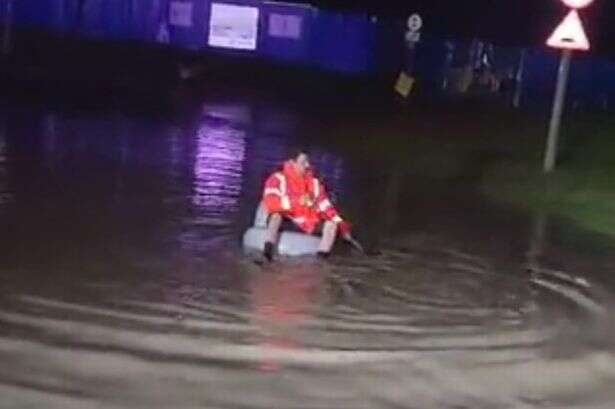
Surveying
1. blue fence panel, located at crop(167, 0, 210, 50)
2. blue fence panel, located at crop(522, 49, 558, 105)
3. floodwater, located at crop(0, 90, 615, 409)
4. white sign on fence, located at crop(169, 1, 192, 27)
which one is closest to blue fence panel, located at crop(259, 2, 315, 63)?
blue fence panel, located at crop(167, 0, 210, 50)

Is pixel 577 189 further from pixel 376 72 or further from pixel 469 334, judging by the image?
pixel 376 72

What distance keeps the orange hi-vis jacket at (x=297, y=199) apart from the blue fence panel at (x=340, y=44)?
3200cm

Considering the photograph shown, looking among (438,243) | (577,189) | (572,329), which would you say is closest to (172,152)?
(577,189)

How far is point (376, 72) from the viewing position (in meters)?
47.6

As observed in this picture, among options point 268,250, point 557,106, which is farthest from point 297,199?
point 557,106

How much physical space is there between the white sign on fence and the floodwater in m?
26.0

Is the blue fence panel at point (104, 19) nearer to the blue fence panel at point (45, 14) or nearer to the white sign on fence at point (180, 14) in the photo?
the blue fence panel at point (45, 14)

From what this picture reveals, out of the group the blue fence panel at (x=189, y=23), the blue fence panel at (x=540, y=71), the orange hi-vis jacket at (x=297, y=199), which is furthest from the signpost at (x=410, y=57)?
the orange hi-vis jacket at (x=297, y=199)

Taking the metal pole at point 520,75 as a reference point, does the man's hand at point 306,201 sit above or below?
above

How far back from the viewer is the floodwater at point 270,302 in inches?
413

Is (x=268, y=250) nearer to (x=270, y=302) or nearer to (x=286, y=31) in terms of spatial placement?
(x=270, y=302)

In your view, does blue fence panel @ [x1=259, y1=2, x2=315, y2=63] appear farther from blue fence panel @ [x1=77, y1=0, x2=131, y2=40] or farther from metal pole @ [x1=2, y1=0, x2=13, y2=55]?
metal pole @ [x1=2, y1=0, x2=13, y2=55]

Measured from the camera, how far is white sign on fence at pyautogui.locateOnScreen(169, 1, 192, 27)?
48250mm

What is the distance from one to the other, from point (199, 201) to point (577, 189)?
6147 mm
